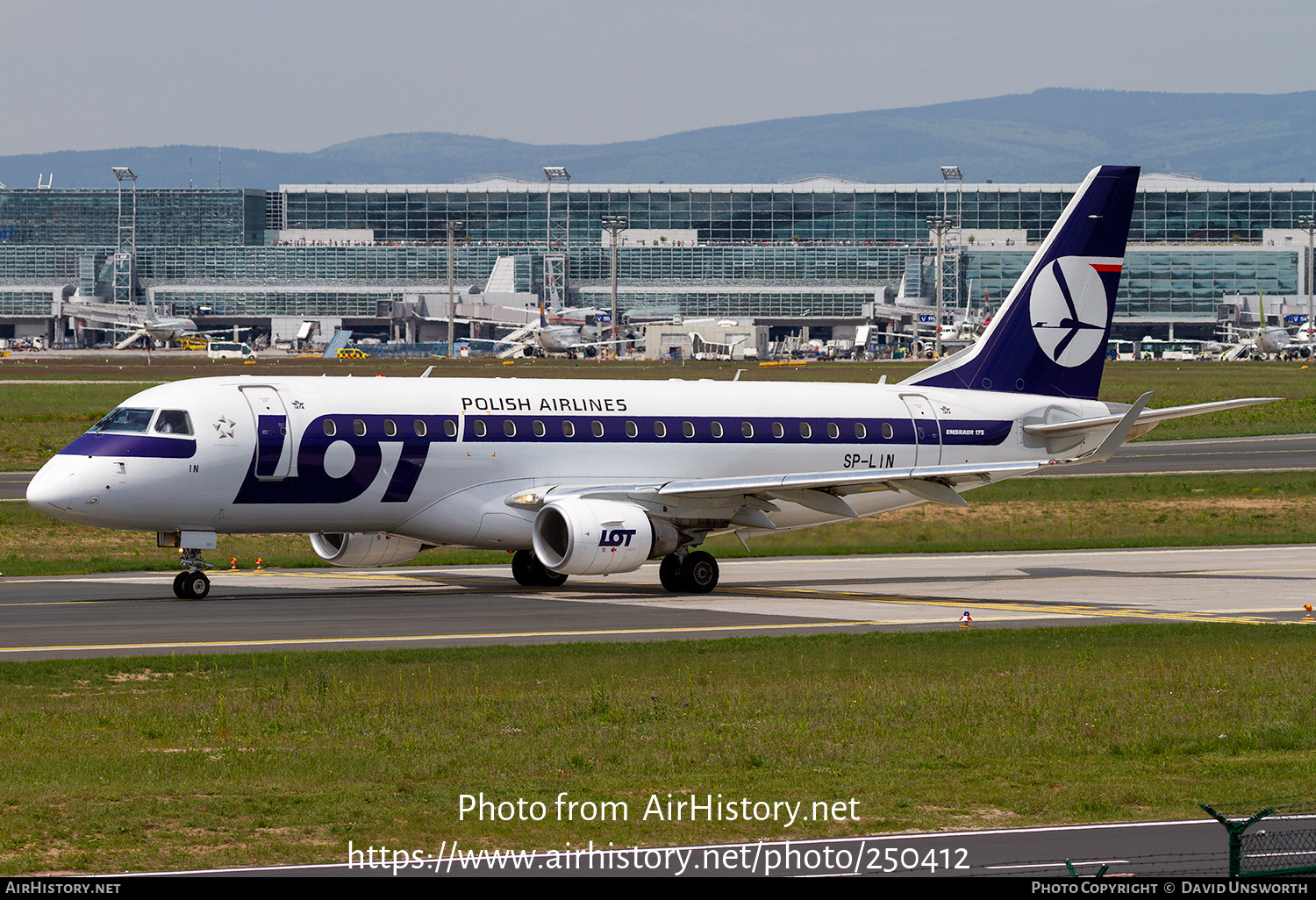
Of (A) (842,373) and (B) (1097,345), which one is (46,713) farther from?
(A) (842,373)

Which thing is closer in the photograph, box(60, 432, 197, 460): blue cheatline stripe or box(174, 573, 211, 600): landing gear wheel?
box(60, 432, 197, 460): blue cheatline stripe

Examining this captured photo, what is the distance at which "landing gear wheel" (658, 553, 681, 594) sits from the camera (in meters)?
37.7

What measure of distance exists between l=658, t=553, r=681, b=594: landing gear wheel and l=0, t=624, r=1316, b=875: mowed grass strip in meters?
8.97

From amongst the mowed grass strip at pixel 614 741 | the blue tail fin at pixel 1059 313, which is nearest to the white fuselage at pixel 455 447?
the blue tail fin at pixel 1059 313

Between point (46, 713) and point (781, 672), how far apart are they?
10684 millimetres

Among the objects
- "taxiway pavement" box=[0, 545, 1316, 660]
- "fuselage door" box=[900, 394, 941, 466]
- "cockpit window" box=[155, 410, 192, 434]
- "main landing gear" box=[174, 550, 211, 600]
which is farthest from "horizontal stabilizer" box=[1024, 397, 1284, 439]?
"cockpit window" box=[155, 410, 192, 434]

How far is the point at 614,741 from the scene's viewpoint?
771 inches

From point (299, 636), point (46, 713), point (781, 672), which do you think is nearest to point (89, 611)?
point (299, 636)

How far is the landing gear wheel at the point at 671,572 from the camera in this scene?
37.7 m

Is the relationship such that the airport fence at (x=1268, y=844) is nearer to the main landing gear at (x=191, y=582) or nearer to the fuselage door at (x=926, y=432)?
the main landing gear at (x=191, y=582)

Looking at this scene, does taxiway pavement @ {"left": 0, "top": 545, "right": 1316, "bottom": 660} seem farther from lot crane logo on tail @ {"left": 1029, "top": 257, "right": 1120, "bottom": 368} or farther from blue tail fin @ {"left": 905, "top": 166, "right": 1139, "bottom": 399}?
lot crane logo on tail @ {"left": 1029, "top": 257, "right": 1120, "bottom": 368}

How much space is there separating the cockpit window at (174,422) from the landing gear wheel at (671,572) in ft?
36.2

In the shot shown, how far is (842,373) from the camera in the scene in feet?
493
